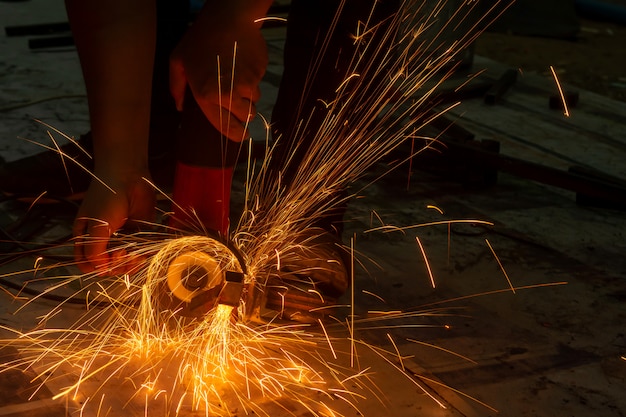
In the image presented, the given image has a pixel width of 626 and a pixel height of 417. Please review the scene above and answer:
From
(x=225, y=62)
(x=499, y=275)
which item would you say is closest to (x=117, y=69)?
(x=225, y=62)

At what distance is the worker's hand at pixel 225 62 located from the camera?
1.91 m

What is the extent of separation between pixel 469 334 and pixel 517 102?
7.09ft

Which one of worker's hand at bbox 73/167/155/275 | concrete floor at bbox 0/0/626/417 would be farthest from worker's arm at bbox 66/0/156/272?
concrete floor at bbox 0/0/626/417

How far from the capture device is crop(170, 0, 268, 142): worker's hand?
1.91 metres

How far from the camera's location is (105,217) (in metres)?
1.95

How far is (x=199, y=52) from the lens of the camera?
194 cm

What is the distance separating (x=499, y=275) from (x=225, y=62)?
1.03 metres

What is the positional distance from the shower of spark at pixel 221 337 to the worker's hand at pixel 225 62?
0.84 feet

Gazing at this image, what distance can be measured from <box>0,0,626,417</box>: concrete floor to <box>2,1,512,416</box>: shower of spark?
0.23 ft

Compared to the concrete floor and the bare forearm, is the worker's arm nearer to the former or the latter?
the bare forearm

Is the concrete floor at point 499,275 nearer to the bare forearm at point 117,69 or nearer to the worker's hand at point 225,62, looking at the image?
the bare forearm at point 117,69

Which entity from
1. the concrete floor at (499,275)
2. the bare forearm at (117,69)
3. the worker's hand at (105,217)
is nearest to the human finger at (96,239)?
the worker's hand at (105,217)

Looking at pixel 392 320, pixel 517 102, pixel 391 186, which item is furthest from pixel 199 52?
pixel 517 102

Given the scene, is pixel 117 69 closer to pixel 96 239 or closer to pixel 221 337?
pixel 96 239
